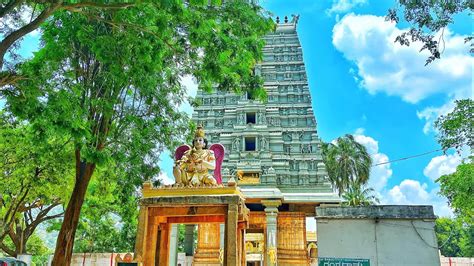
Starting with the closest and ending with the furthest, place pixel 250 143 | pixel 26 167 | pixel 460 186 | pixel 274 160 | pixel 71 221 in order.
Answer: pixel 71 221 → pixel 26 167 → pixel 460 186 → pixel 274 160 → pixel 250 143

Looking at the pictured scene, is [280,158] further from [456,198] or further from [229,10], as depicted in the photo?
[229,10]

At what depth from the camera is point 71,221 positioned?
9508 mm

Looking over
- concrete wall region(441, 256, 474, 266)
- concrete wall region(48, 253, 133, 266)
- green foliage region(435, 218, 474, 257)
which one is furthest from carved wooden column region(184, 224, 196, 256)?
green foliage region(435, 218, 474, 257)

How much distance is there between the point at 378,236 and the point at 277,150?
586 inches

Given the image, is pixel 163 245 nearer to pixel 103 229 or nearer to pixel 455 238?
pixel 103 229

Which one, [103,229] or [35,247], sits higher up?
[103,229]

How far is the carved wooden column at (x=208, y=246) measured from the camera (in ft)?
63.4

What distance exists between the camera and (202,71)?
7.69 meters

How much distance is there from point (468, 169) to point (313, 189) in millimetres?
7233

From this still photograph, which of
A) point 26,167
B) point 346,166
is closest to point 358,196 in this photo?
point 346,166

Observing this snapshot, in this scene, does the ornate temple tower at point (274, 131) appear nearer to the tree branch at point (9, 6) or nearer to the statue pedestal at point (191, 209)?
the statue pedestal at point (191, 209)

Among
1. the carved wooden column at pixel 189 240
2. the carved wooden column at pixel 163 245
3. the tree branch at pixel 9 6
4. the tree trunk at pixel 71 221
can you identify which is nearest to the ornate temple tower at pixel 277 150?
the carved wooden column at pixel 189 240

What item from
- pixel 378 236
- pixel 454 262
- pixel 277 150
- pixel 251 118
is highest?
pixel 251 118

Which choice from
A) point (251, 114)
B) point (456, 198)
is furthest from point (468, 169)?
point (251, 114)
